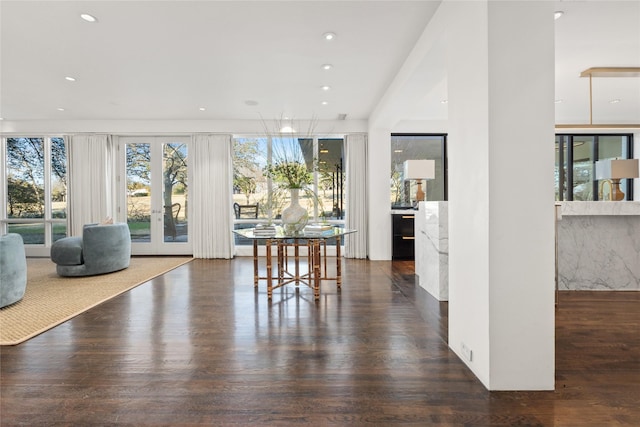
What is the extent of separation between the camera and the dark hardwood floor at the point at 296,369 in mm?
1591

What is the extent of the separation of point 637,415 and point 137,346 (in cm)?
296

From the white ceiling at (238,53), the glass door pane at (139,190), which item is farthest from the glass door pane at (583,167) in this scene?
the glass door pane at (139,190)

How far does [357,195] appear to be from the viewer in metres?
6.28

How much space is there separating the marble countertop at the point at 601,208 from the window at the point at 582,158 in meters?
3.54

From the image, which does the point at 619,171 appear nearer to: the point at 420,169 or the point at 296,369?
the point at 420,169

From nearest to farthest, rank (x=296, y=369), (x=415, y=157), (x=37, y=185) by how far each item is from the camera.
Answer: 1. (x=296, y=369)
2. (x=37, y=185)
3. (x=415, y=157)

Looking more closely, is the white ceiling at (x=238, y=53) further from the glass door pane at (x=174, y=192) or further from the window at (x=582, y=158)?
the window at (x=582, y=158)

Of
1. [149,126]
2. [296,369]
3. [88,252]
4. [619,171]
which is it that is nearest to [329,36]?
[296,369]

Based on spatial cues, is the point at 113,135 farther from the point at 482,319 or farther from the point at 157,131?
the point at 482,319

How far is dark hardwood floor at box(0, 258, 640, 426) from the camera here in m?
1.59

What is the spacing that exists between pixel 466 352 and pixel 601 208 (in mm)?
2847

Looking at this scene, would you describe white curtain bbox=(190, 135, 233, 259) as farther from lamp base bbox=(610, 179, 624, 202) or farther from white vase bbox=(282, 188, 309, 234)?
lamp base bbox=(610, 179, 624, 202)

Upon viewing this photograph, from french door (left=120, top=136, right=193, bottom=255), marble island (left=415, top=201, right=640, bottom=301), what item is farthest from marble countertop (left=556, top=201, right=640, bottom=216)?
french door (left=120, top=136, right=193, bottom=255)

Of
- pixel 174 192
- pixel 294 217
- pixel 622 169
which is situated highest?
pixel 622 169
